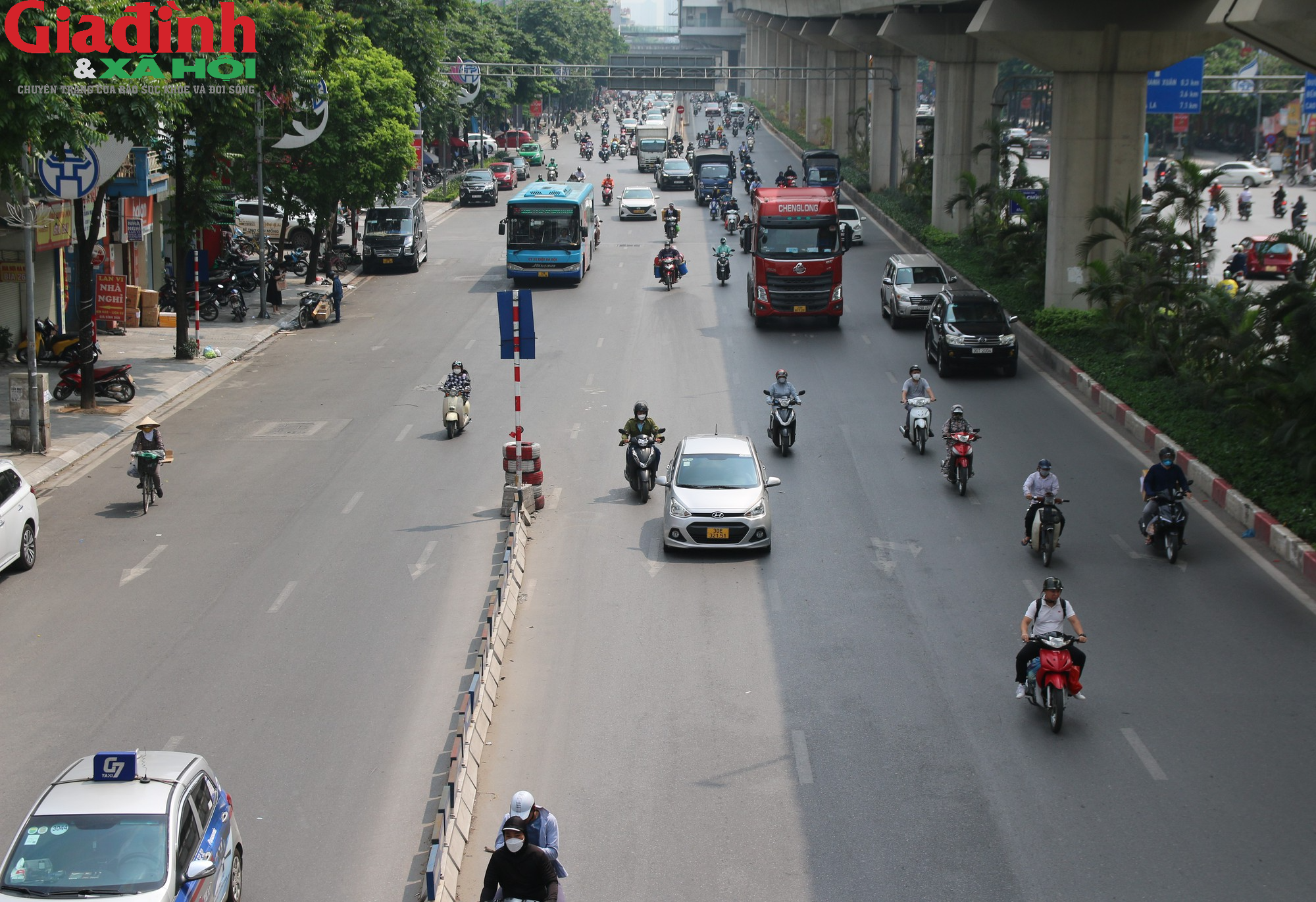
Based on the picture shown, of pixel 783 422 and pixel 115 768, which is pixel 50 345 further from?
pixel 115 768

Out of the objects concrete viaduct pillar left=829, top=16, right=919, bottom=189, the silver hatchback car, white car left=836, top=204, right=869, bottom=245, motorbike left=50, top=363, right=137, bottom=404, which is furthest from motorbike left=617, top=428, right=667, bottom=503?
concrete viaduct pillar left=829, top=16, right=919, bottom=189

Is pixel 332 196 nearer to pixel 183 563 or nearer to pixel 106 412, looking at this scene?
pixel 106 412

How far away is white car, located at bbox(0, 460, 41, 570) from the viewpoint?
60.1ft

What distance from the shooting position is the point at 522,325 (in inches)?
838

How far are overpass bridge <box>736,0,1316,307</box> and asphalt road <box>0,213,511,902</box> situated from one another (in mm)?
13680

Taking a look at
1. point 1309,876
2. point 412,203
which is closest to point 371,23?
point 412,203

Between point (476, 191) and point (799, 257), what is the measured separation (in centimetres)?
3813

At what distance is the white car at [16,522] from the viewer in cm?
1833

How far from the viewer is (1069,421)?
27.5 meters

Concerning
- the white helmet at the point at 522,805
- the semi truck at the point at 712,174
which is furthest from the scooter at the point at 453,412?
the semi truck at the point at 712,174

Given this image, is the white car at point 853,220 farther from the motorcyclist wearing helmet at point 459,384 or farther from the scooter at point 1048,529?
the scooter at point 1048,529

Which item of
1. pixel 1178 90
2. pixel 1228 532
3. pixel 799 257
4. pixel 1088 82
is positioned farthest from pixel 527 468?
pixel 1178 90

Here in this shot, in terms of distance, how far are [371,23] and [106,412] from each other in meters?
28.0

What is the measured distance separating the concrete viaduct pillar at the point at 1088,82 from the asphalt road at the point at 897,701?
1048cm
